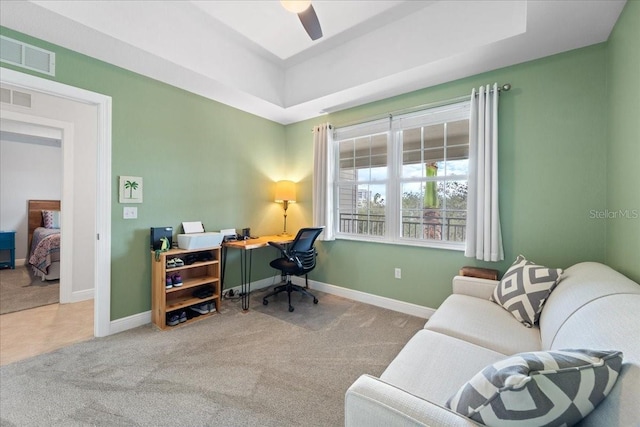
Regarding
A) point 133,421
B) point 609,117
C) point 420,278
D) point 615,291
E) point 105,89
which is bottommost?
A: point 133,421

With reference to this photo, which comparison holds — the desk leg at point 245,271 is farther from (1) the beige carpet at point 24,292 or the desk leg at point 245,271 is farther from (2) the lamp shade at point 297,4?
(2) the lamp shade at point 297,4

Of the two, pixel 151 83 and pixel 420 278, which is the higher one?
pixel 151 83

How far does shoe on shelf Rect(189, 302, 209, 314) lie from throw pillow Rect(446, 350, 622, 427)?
2772 millimetres

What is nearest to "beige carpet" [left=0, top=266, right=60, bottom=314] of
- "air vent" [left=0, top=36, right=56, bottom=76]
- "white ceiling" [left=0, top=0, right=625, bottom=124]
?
"air vent" [left=0, top=36, right=56, bottom=76]

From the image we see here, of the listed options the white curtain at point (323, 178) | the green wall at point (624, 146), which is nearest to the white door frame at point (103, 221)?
the white curtain at point (323, 178)

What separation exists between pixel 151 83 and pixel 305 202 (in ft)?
7.54

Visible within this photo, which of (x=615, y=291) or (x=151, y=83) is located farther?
(x=151, y=83)

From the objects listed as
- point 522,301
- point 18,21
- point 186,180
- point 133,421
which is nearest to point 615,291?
point 522,301

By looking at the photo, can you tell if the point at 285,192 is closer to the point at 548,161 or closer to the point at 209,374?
the point at 209,374

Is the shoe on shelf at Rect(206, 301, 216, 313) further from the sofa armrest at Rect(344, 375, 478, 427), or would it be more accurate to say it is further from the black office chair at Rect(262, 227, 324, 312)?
the sofa armrest at Rect(344, 375, 478, 427)

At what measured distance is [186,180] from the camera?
2988mm

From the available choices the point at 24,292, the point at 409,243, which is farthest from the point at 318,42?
the point at 24,292

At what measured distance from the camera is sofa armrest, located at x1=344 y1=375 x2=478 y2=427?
0.76m

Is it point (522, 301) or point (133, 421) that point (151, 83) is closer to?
point (133, 421)
